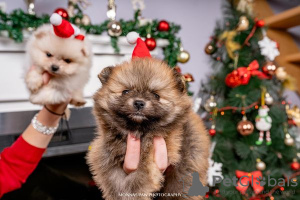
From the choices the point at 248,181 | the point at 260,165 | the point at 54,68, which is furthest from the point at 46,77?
the point at 260,165

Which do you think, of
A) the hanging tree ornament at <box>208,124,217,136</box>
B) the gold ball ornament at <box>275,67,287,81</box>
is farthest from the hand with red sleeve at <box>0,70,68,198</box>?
the gold ball ornament at <box>275,67,287,81</box>

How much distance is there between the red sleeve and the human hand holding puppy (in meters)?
0.48

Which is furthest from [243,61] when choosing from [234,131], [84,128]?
[84,128]

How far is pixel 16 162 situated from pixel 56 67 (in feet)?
1.02

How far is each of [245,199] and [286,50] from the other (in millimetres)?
1262

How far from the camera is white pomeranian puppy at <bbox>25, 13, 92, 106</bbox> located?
0.75 meters

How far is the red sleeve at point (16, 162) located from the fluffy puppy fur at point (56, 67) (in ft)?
0.48

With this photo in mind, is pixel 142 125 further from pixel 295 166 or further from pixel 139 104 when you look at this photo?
pixel 295 166

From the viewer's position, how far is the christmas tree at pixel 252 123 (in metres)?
1.49

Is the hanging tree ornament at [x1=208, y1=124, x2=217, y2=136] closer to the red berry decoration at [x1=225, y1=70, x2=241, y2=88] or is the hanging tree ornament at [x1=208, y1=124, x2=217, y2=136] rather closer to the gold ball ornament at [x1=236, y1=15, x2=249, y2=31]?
the red berry decoration at [x1=225, y1=70, x2=241, y2=88]

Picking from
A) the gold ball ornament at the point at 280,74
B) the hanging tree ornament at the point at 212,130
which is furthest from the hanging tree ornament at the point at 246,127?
the gold ball ornament at the point at 280,74

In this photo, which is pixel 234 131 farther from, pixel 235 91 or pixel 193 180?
pixel 193 180

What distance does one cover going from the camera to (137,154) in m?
0.40

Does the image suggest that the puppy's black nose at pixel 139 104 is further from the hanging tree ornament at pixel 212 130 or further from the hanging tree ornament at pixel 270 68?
the hanging tree ornament at pixel 270 68
